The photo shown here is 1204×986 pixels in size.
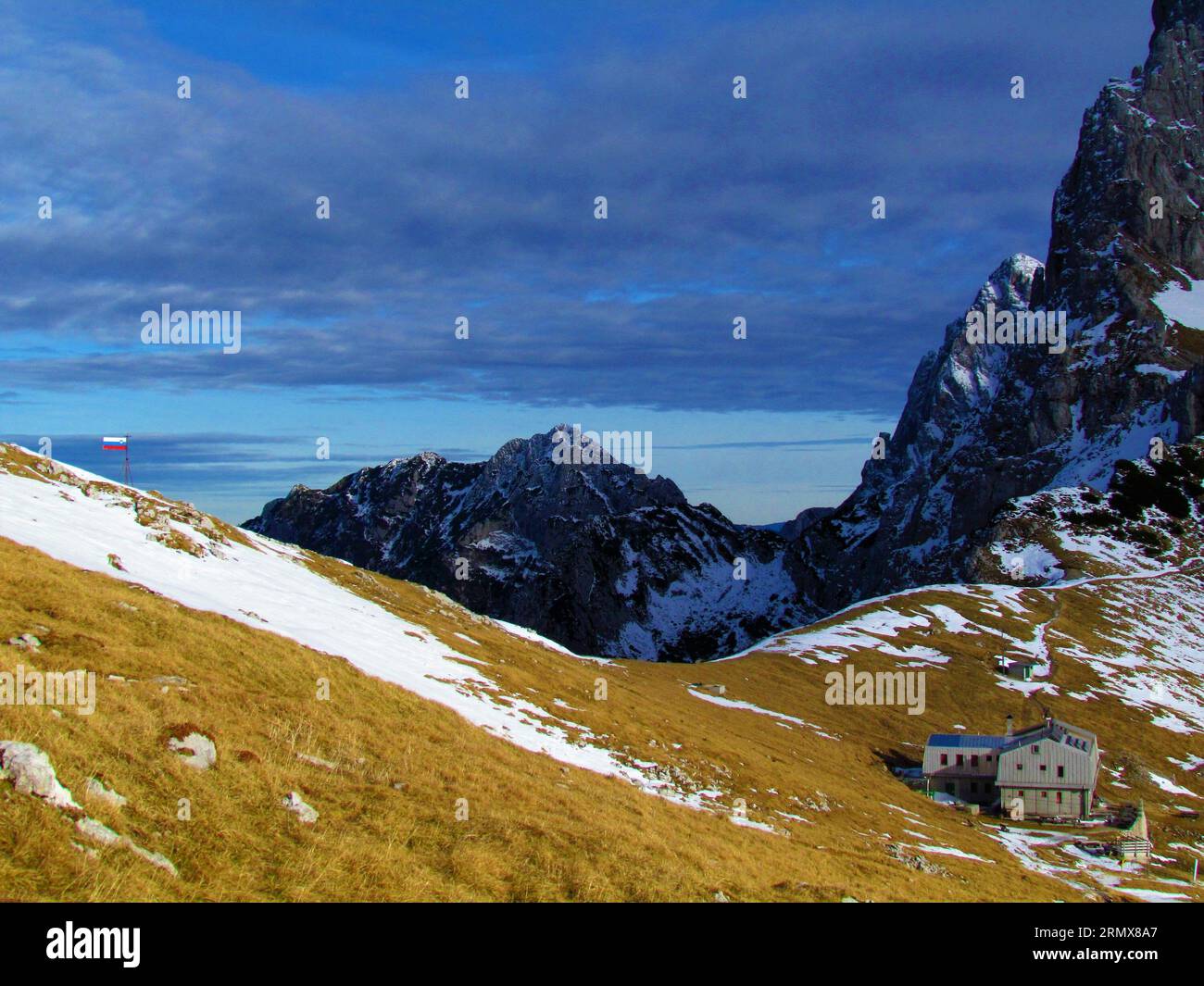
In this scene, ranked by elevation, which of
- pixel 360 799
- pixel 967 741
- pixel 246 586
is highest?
pixel 246 586

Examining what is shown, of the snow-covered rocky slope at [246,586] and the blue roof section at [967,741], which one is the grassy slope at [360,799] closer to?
the snow-covered rocky slope at [246,586]

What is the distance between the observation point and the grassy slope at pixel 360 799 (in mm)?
15227

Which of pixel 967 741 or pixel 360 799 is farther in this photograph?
pixel 967 741

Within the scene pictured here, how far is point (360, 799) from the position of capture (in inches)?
784

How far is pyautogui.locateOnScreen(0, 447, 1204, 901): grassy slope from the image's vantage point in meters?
15.2

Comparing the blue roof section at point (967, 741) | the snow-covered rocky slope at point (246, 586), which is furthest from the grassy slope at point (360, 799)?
the blue roof section at point (967, 741)

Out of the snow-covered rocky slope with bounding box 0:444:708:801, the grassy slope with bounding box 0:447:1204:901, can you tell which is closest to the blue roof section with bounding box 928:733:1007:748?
the grassy slope with bounding box 0:447:1204:901

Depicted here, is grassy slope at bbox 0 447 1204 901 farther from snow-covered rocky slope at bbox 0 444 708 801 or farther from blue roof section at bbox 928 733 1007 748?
blue roof section at bbox 928 733 1007 748

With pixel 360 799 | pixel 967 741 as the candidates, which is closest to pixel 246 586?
pixel 360 799

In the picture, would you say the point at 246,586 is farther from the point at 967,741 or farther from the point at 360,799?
the point at 967,741
